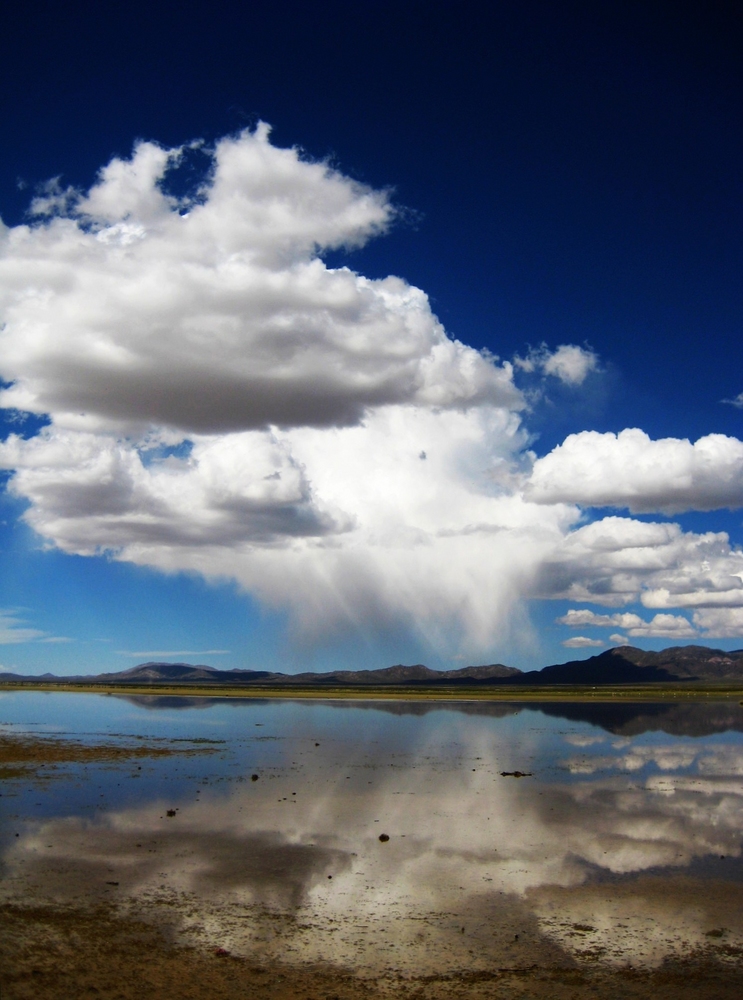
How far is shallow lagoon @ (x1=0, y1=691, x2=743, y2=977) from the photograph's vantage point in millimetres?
17688

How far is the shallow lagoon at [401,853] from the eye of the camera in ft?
58.0

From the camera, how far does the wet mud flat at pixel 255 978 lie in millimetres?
14625

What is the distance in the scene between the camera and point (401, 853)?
993 inches

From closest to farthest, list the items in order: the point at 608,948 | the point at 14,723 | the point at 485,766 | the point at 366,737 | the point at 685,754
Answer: the point at 608,948 < the point at 485,766 < the point at 685,754 < the point at 366,737 < the point at 14,723

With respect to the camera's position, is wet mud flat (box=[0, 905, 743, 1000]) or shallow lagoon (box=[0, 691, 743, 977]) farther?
shallow lagoon (box=[0, 691, 743, 977])

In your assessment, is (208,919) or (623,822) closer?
(208,919)

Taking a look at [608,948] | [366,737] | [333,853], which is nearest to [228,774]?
[333,853]

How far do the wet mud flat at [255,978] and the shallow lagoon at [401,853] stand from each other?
479 millimetres

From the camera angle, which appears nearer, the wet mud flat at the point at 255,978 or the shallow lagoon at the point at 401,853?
the wet mud flat at the point at 255,978

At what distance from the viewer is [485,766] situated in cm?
4509

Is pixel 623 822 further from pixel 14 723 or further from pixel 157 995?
pixel 14 723

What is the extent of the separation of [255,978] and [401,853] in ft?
34.6

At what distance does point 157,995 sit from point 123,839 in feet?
41.1

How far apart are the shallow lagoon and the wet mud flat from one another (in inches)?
18.8
